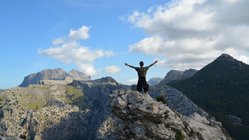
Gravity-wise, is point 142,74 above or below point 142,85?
above

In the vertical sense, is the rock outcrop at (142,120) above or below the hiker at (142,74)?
below

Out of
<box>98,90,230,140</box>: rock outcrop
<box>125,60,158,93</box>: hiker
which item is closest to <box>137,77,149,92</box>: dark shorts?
<box>125,60,158,93</box>: hiker

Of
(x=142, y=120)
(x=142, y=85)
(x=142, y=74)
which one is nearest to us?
(x=142, y=120)

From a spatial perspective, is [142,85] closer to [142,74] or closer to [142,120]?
A: [142,74]

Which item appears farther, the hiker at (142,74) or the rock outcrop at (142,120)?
the hiker at (142,74)

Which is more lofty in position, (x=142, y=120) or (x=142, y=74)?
(x=142, y=74)

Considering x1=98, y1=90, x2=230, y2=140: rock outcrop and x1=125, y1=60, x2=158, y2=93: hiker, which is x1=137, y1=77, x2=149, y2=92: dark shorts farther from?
x1=98, y1=90, x2=230, y2=140: rock outcrop

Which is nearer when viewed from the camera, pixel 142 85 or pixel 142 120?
pixel 142 120

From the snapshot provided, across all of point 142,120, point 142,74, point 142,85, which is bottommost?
point 142,120

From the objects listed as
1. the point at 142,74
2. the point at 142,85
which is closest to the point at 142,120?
the point at 142,85

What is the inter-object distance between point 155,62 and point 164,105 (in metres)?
4.55

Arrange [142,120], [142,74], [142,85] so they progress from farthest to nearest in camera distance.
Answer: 1. [142,85]
2. [142,74]
3. [142,120]

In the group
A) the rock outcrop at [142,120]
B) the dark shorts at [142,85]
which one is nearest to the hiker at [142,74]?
the dark shorts at [142,85]

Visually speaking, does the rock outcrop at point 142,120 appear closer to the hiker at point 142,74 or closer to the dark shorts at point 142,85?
the dark shorts at point 142,85
